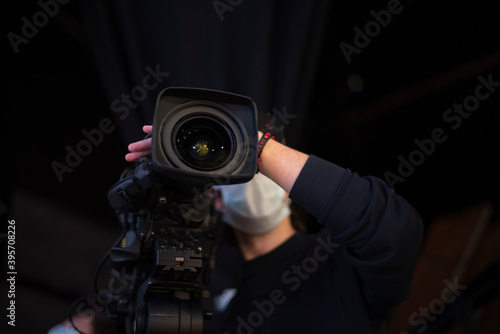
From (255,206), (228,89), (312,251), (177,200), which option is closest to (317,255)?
(312,251)

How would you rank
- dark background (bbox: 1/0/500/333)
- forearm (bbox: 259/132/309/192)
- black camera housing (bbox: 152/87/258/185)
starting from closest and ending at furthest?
black camera housing (bbox: 152/87/258/185)
forearm (bbox: 259/132/309/192)
dark background (bbox: 1/0/500/333)

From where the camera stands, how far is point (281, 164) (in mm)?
743

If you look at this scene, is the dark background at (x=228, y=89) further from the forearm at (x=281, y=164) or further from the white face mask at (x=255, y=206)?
the white face mask at (x=255, y=206)

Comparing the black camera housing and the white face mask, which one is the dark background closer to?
the black camera housing

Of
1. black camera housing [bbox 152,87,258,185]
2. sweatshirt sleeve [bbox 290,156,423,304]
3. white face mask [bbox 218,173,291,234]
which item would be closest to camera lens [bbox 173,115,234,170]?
black camera housing [bbox 152,87,258,185]

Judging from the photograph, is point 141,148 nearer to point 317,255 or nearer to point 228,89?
point 317,255

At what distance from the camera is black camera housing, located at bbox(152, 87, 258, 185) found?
635mm

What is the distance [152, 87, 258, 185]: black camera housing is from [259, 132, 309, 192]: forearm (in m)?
0.07

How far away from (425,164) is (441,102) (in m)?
0.29

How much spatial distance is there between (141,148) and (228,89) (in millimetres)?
799

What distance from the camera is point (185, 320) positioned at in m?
0.72

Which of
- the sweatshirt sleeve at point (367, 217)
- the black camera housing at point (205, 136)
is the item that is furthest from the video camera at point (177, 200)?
the sweatshirt sleeve at point (367, 217)

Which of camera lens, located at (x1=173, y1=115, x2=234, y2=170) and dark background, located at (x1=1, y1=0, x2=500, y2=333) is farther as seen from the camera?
dark background, located at (x1=1, y1=0, x2=500, y2=333)

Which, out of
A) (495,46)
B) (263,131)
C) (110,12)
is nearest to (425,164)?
(495,46)
